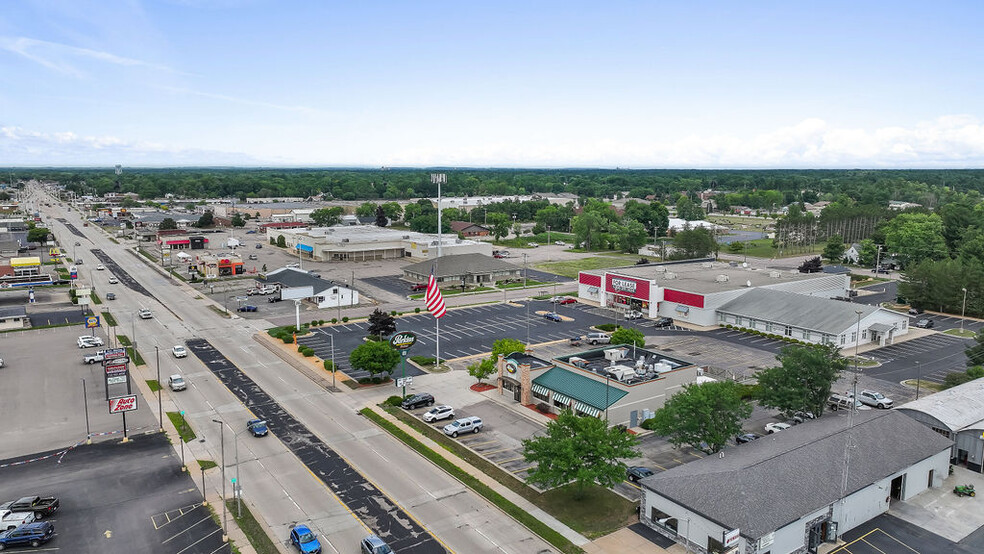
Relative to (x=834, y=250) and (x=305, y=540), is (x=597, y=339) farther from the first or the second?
(x=834, y=250)

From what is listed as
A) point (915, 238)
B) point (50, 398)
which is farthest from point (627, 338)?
point (915, 238)

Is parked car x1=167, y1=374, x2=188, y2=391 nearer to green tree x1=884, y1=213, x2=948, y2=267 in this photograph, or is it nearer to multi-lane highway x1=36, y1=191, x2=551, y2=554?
multi-lane highway x1=36, y1=191, x2=551, y2=554

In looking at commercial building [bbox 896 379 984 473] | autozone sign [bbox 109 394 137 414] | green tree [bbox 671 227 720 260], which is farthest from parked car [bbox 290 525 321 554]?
green tree [bbox 671 227 720 260]

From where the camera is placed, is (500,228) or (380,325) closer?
(380,325)

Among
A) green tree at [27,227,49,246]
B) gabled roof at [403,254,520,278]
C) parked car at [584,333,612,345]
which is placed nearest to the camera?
parked car at [584,333,612,345]

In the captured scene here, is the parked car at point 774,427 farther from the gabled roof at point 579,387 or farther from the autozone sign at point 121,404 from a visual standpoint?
the autozone sign at point 121,404

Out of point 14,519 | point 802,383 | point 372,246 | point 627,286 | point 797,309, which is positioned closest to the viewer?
point 14,519
